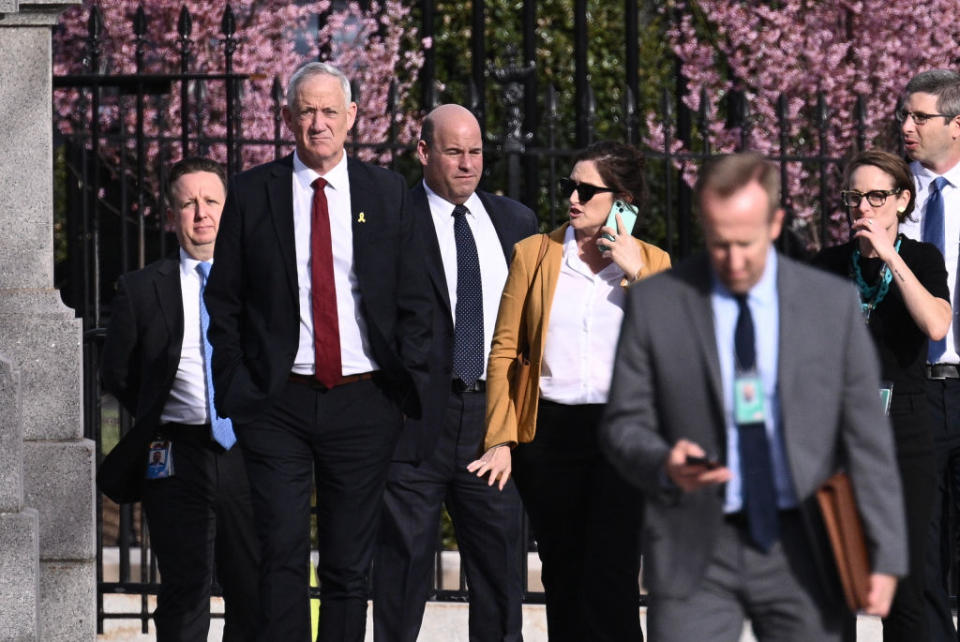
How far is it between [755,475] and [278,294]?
221 cm

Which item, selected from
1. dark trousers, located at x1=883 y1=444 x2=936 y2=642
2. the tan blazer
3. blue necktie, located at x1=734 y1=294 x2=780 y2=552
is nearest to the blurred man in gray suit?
blue necktie, located at x1=734 y1=294 x2=780 y2=552

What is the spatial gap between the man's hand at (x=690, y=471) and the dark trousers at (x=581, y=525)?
1660 mm

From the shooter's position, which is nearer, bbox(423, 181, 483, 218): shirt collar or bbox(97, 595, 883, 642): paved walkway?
bbox(423, 181, 483, 218): shirt collar

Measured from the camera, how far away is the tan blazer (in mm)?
5668

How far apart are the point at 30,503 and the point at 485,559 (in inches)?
69.7

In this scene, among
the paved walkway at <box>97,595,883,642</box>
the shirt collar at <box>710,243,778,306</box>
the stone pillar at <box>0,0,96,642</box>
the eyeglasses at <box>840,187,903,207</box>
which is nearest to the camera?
the shirt collar at <box>710,243,778,306</box>

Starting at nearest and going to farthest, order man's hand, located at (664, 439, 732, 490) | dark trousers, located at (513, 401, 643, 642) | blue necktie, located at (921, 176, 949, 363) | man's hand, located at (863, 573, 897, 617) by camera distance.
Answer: man's hand, located at (664, 439, 732, 490), man's hand, located at (863, 573, 897, 617), dark trousers, located at (513, 401, 643, 642), blue necktie, located at (921, 176, 949, 363)

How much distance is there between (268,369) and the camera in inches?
221

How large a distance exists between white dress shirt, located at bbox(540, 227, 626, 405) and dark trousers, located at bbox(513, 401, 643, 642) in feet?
0.21

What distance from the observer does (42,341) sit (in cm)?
691

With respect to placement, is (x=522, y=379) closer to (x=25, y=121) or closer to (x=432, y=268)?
(x=432, y=268)

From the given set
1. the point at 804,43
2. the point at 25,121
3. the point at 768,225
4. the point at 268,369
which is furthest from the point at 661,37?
the point at 768,225

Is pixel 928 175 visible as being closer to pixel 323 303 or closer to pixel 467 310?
pixel 467 310

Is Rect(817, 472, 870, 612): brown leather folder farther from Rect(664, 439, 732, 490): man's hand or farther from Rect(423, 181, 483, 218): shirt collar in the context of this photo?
Rect(423, 181, 483, 218): shirt collar
